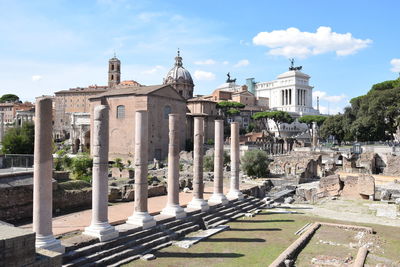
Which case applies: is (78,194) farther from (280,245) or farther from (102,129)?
(280,245)

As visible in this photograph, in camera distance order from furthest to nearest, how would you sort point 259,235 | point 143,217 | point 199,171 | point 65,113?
point 65,113, point 199,171, point 259,235, point 143,217

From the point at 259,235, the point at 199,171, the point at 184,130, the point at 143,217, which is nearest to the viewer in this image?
the point at 143,217

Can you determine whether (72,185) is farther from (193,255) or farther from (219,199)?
(193,255)

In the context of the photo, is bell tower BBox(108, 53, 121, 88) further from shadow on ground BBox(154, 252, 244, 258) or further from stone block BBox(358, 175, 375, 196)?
shadow on ground BBox(154, 252, 244, 258)

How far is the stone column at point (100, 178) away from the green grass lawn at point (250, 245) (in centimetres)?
125

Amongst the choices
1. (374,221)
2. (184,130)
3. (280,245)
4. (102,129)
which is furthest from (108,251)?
(184,130)

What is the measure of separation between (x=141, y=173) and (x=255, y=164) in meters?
19.9

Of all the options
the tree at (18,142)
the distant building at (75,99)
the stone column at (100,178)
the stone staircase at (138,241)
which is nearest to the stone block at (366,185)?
the stone staircase at (138,241)

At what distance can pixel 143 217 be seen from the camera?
33.5 feet

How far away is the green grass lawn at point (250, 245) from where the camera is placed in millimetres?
→ 8758

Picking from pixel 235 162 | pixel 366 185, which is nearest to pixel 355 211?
pixel 366 185

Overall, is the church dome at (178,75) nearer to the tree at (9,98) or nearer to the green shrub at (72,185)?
the green shrub at (72,185)

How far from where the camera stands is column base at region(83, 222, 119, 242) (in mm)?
8695

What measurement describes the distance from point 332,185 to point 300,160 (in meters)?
14.1
